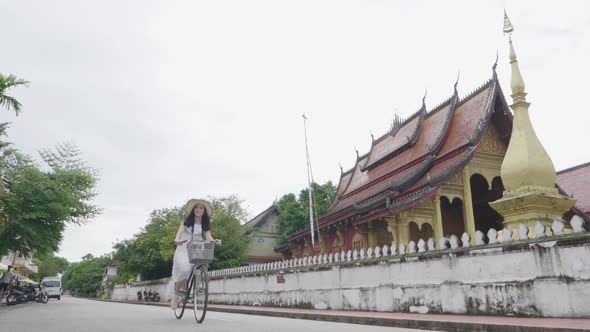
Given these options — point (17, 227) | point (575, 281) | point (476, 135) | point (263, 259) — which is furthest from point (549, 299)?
point (263, 259)

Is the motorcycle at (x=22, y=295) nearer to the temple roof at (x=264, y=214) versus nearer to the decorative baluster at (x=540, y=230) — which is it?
the temple roof at (x=264, y=214)

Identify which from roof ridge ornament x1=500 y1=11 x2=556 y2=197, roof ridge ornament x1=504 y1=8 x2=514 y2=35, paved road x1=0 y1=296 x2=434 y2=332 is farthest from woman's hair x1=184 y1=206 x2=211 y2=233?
roof ridge ornament x1=504 y1=8 x2=514 y2=35

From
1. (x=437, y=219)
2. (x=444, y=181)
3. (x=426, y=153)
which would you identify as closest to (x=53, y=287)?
(x=426, y=153)

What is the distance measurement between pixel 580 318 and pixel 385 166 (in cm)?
1455

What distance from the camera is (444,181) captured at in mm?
14703

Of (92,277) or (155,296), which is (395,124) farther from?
A: (92,277)

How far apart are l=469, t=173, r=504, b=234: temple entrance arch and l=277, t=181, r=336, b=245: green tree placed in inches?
484

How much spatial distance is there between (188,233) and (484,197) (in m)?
14.6

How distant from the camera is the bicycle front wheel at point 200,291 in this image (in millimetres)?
6355

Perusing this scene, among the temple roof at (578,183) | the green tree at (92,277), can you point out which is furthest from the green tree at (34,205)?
the green tree at (92,277)

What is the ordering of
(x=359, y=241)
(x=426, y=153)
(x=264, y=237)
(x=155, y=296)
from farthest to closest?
(x=264, y=237) < (x=155, y=296) < (x=359, y=241) < (x=426, y=153)

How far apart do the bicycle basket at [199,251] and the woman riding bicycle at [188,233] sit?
410 millimetres

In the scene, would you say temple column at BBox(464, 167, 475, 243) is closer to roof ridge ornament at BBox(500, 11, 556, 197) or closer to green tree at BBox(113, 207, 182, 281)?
roof ridge ornament at BBox(500, 11, 556, 197)

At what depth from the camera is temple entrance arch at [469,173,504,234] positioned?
56.6 ft
